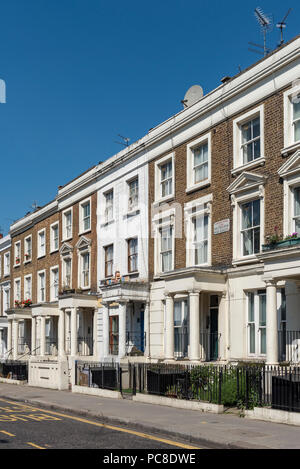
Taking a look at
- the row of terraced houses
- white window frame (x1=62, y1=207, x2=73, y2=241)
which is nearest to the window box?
the row of terraced houses

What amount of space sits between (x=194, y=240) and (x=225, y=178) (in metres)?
3.17

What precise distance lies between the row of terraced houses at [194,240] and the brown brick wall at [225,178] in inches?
1.9

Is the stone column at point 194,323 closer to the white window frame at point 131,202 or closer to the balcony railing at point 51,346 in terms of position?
the white window frame at point 131,202

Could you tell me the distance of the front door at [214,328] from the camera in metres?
23.5

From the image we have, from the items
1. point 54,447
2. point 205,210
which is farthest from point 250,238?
point 54,447

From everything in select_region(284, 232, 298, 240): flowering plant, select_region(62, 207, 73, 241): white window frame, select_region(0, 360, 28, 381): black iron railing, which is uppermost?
select_region(62, 207, 73, 241): white window frame

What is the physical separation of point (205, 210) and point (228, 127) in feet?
10.7

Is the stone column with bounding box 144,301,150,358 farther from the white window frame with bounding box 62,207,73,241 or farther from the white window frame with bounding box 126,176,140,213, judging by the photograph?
the white window frame with bounding box 62,207,73,241

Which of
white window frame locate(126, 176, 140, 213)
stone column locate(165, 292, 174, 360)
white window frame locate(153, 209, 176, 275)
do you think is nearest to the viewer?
stone column locate(165, 292, 174, 360)

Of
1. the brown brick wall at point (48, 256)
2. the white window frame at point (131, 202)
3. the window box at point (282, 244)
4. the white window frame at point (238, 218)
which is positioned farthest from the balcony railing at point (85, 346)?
the window box at point (282, 244)

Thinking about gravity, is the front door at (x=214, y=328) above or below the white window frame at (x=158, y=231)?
below

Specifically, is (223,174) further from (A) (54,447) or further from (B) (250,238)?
(A) (54,447)

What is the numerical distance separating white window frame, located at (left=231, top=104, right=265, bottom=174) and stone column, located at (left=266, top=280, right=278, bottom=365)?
498 cm

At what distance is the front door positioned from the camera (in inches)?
925
